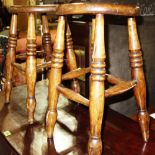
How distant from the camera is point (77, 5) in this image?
699mm

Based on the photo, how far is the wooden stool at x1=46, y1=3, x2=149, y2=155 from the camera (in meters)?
0.69

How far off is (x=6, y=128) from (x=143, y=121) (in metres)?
0.57

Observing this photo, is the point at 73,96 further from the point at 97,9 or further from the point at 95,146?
the point at 97,9

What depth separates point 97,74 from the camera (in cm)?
69

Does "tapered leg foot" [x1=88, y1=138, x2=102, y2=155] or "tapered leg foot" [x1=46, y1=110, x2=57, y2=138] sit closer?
"tapered leg foot" [x1=88, y1=138, x2=102, y2=155]

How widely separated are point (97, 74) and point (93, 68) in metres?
0.02

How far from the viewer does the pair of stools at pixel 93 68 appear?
0.69 m

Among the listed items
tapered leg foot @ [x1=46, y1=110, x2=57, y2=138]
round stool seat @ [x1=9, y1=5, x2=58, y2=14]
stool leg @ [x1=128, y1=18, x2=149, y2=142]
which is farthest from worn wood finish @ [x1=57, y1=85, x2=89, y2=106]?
round stool seat @ [x1=9, y1=5, x2=58, y2=14]

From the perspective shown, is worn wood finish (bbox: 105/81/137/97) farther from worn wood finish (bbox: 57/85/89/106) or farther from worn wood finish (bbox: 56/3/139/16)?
worn wood finish (bbox: 56/3/139/16)

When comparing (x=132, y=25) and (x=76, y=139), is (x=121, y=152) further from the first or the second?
(x=132, y=25)

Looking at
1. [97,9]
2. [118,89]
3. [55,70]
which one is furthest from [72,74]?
[97,9]

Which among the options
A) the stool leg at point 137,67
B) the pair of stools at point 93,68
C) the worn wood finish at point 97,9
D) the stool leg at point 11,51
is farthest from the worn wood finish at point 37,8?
the stool leg at point 137,67

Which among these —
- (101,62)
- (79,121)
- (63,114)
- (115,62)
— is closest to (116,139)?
(79,121)

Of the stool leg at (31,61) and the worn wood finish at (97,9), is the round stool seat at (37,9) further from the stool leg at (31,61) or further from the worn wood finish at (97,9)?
the worn wood finish at (97,9)
